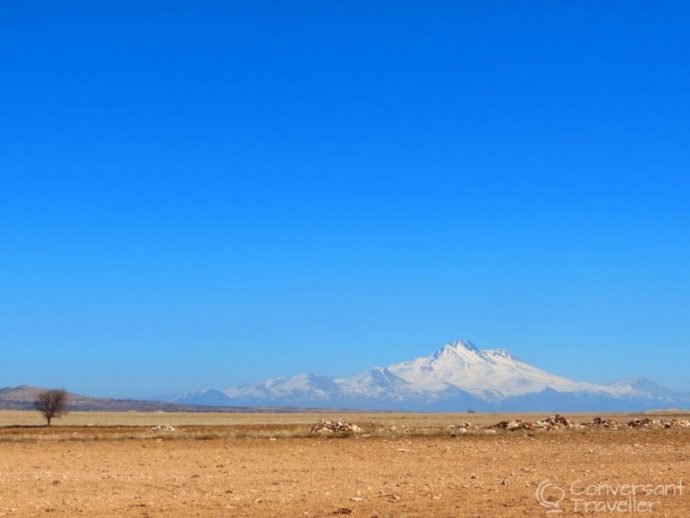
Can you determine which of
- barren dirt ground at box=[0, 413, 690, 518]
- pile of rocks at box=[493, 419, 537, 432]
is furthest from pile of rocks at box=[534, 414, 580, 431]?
barren dirt ground at box=[0, 413, 690, 518]

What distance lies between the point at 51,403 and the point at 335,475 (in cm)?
8071

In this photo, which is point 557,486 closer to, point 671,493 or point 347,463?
point 671,493

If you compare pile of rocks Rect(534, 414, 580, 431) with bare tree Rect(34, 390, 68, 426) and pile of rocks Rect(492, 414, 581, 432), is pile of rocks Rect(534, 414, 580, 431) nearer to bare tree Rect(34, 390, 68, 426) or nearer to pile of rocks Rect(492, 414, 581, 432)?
pile of rocks Rect(492, 414, 581, 432)

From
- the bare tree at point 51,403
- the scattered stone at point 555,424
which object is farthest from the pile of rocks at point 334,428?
the bare tree at point 51,403

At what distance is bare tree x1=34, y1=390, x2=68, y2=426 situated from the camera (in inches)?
3799

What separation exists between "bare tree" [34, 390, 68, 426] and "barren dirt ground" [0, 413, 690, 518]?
61.1 m

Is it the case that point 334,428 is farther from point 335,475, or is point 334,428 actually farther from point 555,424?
point 335,475

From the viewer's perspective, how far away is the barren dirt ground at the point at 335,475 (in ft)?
61.7

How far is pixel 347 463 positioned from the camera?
28062mm

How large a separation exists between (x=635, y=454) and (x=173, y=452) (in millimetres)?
17233

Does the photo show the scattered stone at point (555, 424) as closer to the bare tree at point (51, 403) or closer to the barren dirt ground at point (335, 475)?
the barren dirt ground at point (335, 475)

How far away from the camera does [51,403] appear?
97.2 m

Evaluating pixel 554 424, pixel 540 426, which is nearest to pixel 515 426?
pixel 540 426

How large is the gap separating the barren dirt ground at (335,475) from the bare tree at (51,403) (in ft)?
200
